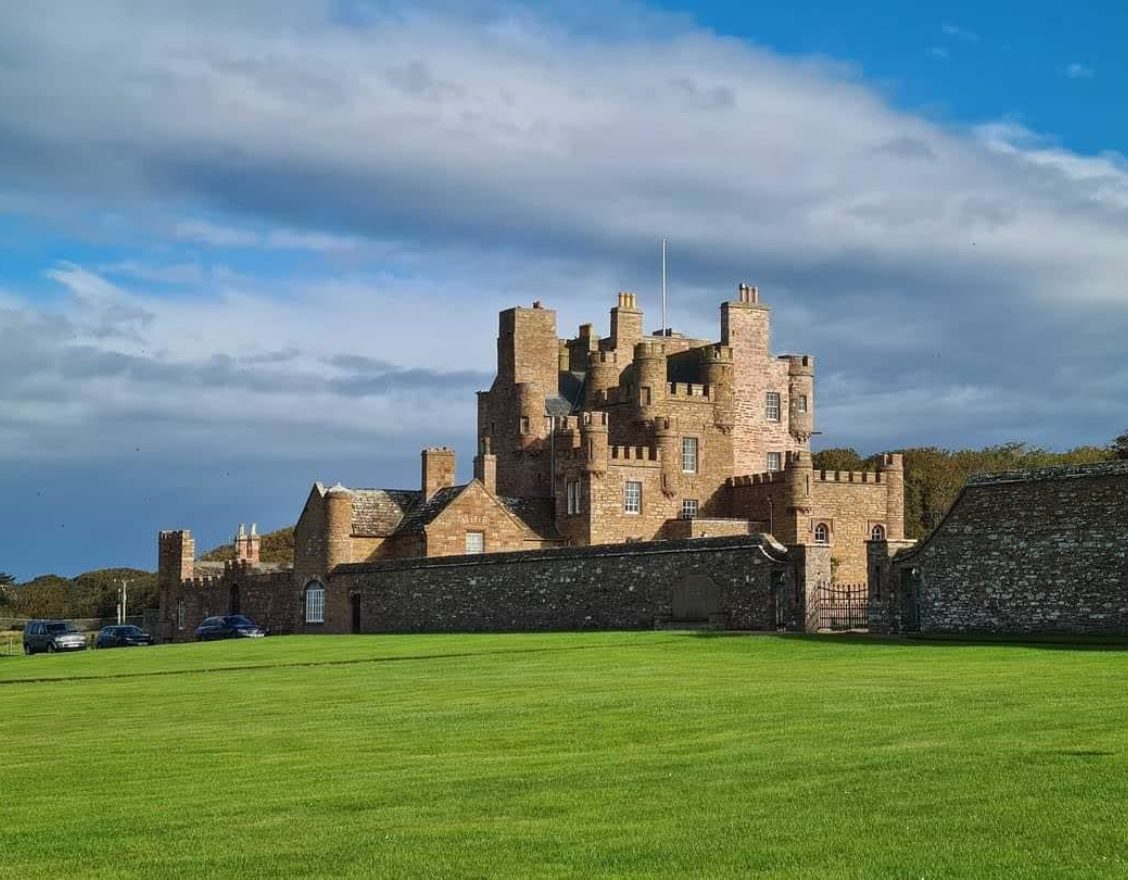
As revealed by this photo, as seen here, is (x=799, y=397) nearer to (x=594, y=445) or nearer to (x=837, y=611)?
(x=594, y=445)

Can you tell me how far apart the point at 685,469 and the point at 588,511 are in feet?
29.9

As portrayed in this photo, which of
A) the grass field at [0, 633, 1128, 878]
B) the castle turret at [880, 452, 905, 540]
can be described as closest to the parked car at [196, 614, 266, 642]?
the castle turret at [880, 452, 905, 540]

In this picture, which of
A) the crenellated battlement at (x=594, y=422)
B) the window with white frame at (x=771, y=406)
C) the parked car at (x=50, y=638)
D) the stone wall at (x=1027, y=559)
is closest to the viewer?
the stone wall at (x=1027, y=559)

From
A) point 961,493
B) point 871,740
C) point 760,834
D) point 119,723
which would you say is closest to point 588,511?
point 961,493

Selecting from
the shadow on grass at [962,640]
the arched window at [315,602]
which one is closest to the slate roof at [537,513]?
the arched window at [315,602]

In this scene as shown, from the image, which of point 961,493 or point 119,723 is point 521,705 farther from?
point 961,493

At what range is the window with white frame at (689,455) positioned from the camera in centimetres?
8200

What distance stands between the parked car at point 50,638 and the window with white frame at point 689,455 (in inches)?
1204

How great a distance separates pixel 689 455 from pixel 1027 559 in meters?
42.7

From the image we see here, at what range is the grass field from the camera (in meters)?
12.6

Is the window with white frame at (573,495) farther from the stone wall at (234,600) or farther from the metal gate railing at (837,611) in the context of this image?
the metal gate railing at (837,611)

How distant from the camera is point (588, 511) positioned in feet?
245

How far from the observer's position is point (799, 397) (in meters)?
88.3

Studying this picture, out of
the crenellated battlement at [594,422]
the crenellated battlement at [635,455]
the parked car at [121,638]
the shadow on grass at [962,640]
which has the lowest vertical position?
the parked car at [121,638]
